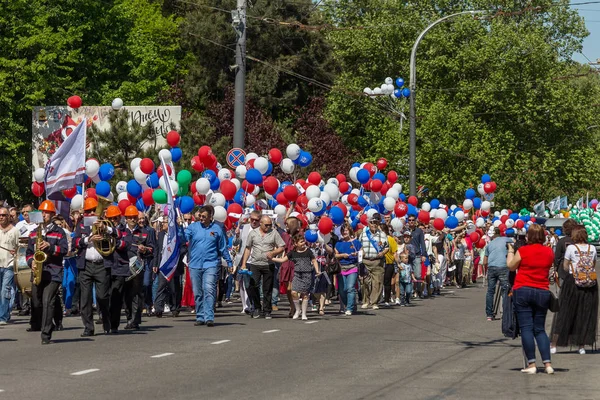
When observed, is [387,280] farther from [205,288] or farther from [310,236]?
[205,288]

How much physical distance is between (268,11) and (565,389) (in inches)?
1576

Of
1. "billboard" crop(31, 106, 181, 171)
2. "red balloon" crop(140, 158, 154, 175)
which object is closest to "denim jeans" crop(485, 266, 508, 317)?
"red balloon" crop(140, 158, 154, 175)

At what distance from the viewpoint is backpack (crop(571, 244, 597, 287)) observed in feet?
48.2

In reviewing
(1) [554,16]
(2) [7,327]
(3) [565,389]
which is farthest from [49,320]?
(1) [554,16]

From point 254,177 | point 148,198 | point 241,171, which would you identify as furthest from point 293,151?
point 148,198

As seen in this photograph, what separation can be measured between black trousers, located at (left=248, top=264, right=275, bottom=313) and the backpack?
650cm

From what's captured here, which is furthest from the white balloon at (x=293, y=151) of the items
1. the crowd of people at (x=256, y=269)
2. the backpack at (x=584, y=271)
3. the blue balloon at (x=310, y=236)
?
the backpack at (x=584, y=271)

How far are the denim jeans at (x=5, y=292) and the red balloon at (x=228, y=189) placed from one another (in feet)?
16.2

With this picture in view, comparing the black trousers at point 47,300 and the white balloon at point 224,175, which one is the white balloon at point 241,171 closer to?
the white balloon at point 224,175

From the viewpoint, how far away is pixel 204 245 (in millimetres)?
18094

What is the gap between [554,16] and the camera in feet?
230

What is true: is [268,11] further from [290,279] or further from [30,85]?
[290,279]

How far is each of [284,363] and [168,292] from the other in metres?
8.02

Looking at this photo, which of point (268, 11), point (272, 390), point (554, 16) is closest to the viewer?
point (272, 390)
